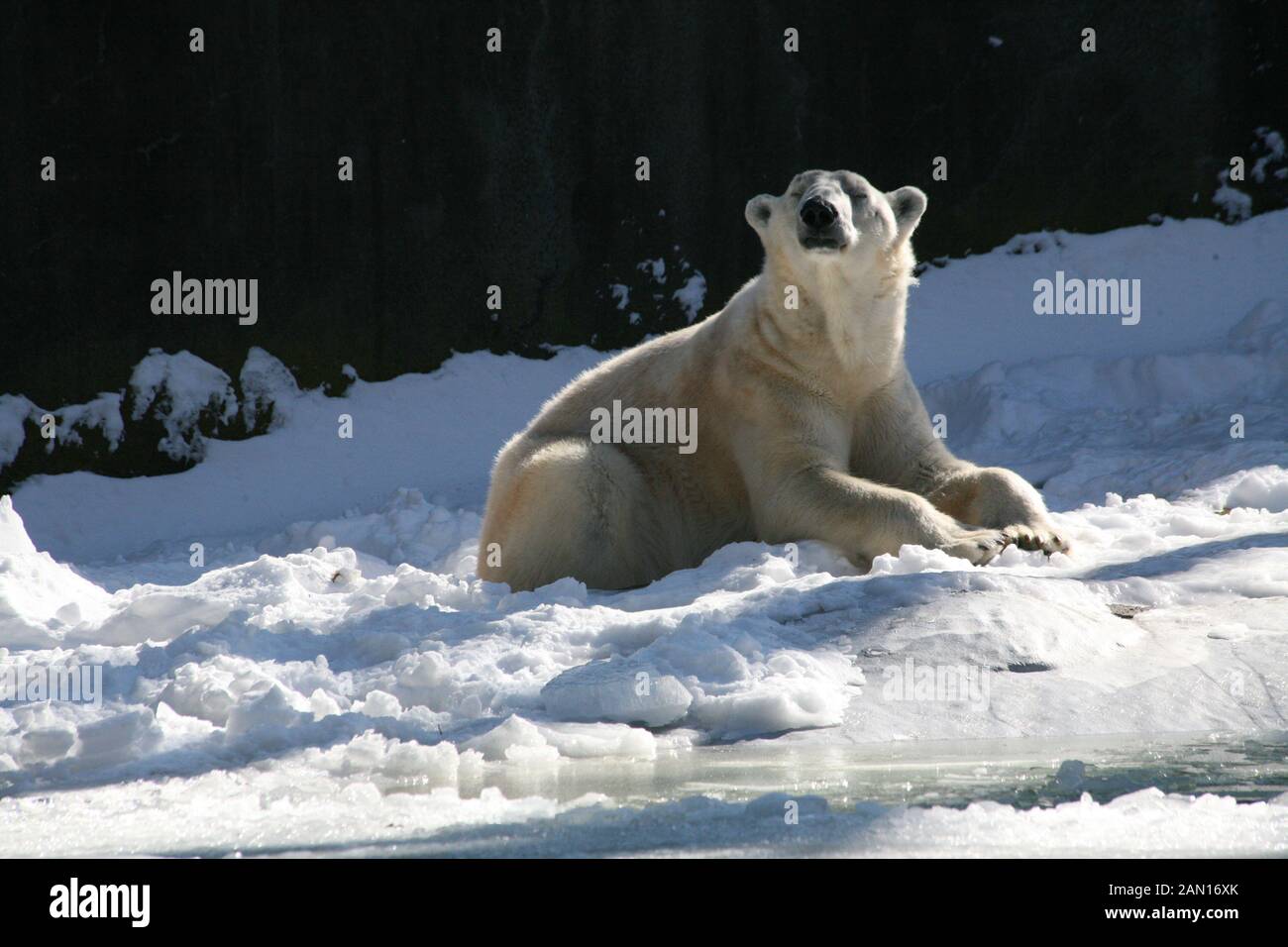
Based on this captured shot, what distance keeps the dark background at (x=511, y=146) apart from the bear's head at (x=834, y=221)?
5.90 meters

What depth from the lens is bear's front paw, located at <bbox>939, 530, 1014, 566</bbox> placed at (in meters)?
5.26

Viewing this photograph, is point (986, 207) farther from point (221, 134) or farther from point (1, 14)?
point (1, 14)

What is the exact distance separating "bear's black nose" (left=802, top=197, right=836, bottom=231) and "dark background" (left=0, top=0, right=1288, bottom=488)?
6.34 metres

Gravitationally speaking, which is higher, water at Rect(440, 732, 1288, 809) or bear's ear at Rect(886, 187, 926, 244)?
bear's ear at Rect(886, 187, 926, 244)

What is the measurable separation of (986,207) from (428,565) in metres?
6.01

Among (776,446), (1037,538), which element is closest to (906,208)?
(776,446)

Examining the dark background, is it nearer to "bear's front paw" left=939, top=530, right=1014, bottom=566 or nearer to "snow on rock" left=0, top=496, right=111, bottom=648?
"snow on rock" left=0, top=496, right=111, bottom=648

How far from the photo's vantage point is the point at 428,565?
7.89 metres

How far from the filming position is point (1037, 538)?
17.4 ft

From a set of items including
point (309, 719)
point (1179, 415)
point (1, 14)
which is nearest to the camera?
point (309, 719)

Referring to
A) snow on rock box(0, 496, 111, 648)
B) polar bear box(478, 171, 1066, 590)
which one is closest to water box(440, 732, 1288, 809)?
polar bear box(478, 171, 1066, 590)

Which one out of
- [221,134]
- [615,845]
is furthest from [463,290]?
[615,845]

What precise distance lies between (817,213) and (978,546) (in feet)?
4.32

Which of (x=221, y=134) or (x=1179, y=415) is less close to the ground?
(x=221, y=134)
